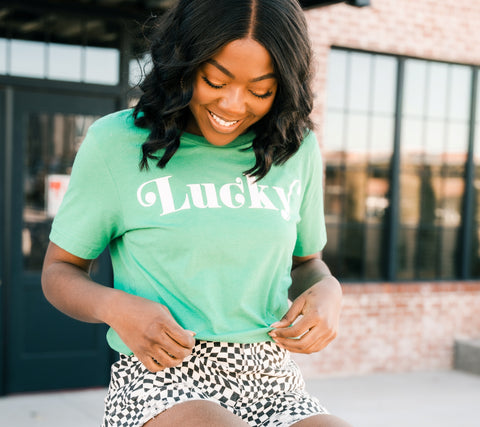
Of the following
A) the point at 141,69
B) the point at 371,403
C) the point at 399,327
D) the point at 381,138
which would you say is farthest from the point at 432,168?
the point at 141,69

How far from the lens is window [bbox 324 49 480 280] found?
602 centimetres

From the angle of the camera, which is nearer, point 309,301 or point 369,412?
point 309,301

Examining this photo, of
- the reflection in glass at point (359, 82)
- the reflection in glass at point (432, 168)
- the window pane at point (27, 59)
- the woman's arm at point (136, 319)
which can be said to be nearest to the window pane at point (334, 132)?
the reflection in glass at point (359, 82)

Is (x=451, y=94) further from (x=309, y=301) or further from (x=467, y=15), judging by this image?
(x=309, y=301)

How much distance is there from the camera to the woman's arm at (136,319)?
1294 millimetres

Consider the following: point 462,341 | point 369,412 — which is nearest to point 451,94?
point 462,341

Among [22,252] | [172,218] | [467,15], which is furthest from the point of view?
[467,15]

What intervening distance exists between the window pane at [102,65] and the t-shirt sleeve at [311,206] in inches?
151

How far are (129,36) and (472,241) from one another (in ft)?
13.6

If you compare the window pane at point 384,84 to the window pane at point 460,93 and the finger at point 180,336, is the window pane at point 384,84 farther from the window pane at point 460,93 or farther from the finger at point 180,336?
the finger at point 180,336

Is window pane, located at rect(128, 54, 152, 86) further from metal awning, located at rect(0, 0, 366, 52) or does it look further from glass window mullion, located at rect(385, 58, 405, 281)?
glass window mullion, located at rect(385, 58, 405, 281)

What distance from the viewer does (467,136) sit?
261 inches

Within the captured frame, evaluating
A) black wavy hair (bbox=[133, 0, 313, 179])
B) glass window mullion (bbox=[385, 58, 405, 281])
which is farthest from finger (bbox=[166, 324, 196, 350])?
glass window mullion (bbox=[385, 58, 405, 281])

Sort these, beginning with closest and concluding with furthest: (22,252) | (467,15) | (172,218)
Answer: (172,218)
(22,252)
(467,15)
